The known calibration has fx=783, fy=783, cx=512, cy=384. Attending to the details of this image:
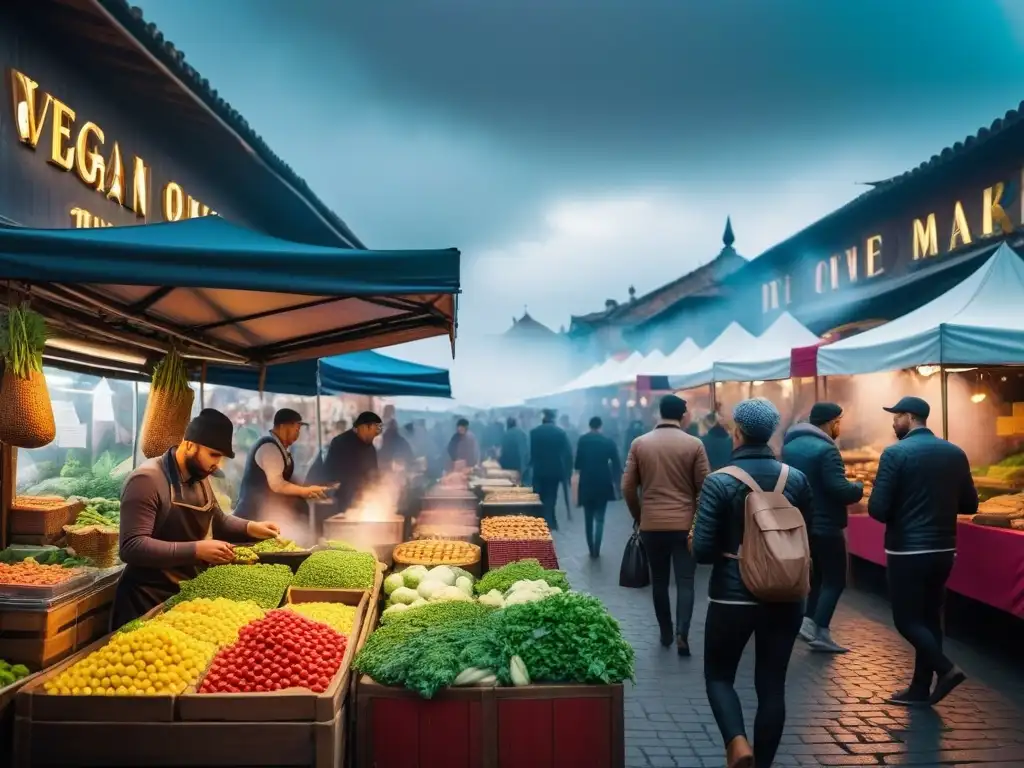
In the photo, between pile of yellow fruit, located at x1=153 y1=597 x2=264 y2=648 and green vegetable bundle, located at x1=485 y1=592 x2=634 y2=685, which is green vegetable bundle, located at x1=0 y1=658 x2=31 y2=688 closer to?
pile of yellow fruit, located at x1=153 y1=597 x2=264 y2=648

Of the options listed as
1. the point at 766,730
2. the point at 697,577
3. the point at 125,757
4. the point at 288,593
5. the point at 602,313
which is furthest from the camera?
the point at 602,313

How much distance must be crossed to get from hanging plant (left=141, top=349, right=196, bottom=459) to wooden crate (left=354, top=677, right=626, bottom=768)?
8.84ft

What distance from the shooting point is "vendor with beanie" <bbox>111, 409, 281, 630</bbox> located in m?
4.44

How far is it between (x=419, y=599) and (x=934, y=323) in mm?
5815

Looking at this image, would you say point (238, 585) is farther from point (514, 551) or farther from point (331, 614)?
point (514, 551)

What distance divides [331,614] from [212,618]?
713mm

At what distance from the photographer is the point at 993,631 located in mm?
7379

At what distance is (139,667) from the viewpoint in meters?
3.52

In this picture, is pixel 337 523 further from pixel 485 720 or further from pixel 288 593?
pixel 485 720

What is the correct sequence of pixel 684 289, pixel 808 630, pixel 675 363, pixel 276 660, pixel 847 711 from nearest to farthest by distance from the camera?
pixel 276 660 < pixel 847 711 < pixel 808 630 < pixel 675 363 < pixel 684 289

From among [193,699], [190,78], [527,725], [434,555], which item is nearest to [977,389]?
[434,555]

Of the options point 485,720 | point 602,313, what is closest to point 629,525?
point 485,720

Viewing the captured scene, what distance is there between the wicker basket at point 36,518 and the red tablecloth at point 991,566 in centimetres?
781

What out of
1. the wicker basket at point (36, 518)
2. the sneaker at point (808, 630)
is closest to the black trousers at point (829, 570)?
the sneaker at point (808, 630)
